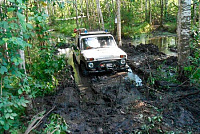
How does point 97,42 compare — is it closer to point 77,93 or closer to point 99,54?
point 99,54

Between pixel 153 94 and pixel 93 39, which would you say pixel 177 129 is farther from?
pixel 93 39

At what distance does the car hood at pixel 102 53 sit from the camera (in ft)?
27.4

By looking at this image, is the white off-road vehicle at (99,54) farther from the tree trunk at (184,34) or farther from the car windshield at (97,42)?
the tree trunk at (184,34)

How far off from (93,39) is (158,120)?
5767mm

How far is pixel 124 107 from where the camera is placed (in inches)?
217

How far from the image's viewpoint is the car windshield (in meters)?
9.41

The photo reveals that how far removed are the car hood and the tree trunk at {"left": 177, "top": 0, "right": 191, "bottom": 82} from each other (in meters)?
2.39

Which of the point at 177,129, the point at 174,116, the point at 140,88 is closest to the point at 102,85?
the point at 140,88

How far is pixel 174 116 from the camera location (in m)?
4.99

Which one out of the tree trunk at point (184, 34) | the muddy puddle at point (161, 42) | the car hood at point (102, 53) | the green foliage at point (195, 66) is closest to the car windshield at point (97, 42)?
the car hood at point (102, 53)

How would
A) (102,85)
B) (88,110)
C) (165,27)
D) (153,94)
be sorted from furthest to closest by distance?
(165,27) < (102,85) < (153,94) < (88,110)

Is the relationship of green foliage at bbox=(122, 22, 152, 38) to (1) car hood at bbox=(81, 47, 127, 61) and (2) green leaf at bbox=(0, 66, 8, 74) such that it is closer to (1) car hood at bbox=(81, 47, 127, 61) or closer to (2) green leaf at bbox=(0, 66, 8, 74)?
(1) car hood at bbox=(81, 47, 127, 61)

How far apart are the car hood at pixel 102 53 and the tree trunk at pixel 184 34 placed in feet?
7.85

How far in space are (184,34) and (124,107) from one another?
10.5 feet
